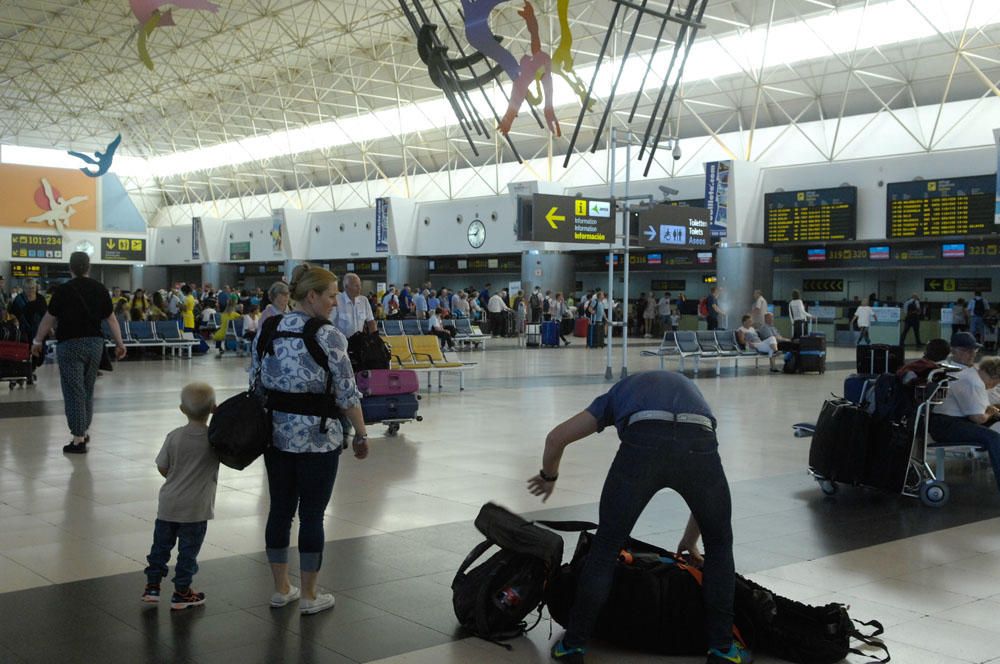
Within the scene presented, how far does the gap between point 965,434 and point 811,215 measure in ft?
73.4

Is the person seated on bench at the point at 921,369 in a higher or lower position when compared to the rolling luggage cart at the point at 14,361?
higher

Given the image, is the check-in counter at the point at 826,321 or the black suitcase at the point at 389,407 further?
the check-in counter at the point at 826,321

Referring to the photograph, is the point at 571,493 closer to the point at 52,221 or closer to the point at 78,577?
the point at 78,577

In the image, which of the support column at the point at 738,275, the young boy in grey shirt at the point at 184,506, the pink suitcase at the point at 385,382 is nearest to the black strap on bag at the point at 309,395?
the young boy in grey shirt at the point at 184,506

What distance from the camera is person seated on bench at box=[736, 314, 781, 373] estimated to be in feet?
65.7

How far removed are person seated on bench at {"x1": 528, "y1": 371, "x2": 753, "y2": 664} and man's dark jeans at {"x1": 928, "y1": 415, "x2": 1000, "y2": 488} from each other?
4.28m

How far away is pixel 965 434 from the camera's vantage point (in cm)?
751

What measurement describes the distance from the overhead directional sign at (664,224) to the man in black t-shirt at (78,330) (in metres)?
11.5

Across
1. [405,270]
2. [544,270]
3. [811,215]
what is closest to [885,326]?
[811,215]

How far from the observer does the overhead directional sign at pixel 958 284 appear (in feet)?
90.0

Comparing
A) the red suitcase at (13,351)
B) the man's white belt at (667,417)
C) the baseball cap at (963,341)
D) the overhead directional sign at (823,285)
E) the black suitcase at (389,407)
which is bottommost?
the black suitcase at (389,407)

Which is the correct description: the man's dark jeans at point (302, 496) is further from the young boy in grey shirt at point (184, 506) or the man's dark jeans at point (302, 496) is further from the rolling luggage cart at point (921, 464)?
the rolling luggage cart at point (921, 464)

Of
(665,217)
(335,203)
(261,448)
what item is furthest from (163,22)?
(335,203)

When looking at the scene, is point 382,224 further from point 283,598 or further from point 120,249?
point 283,598
